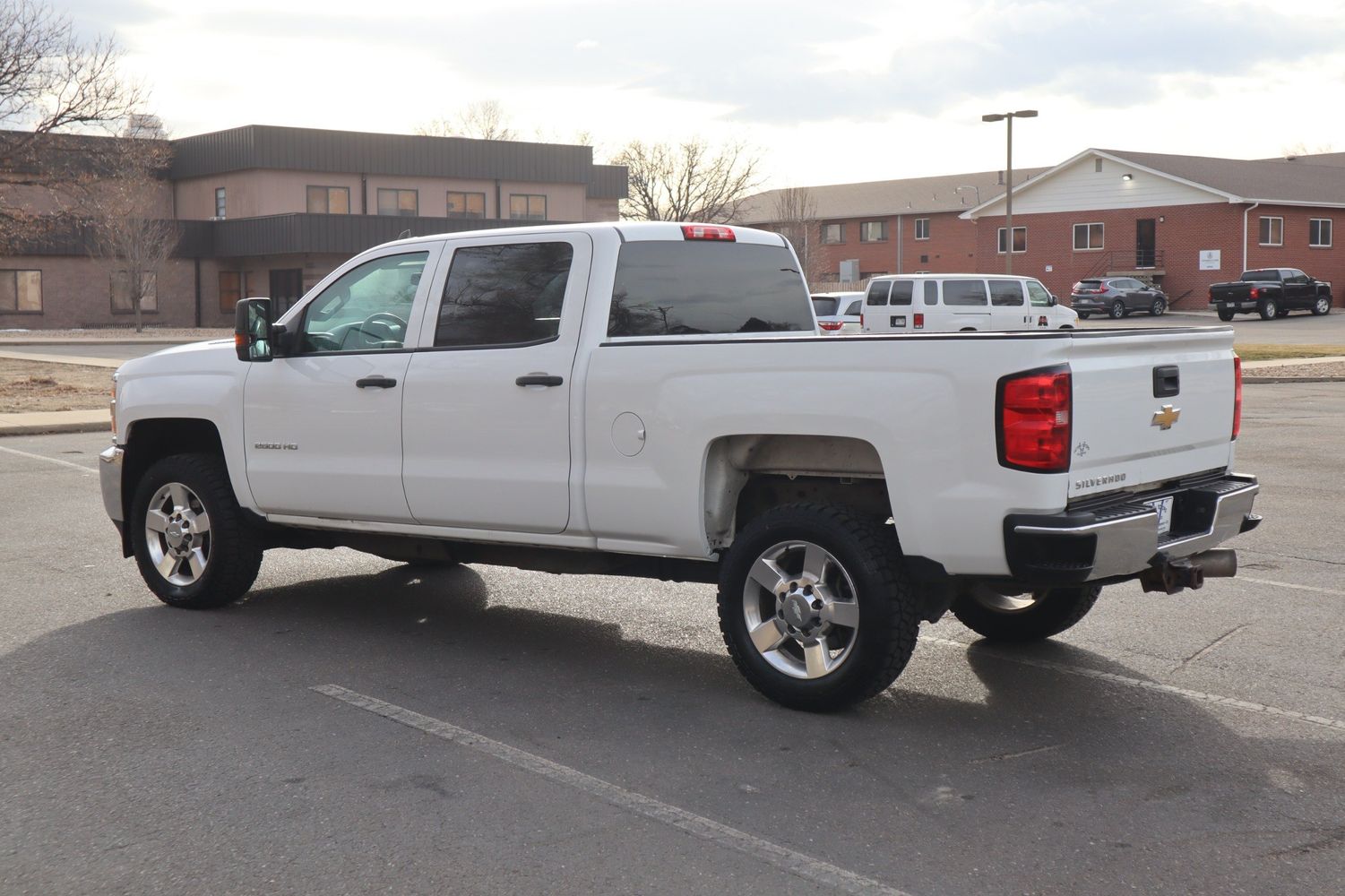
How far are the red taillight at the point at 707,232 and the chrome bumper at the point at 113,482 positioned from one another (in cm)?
361

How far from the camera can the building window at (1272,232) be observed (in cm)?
5981

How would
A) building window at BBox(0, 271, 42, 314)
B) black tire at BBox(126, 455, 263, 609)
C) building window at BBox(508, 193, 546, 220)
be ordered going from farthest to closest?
building window at BBox(508, 193, 546, 220), building window at BBox(0, 271, 42, 314), black tire at BBox(126, 455, 263, 609)

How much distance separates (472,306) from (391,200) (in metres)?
54.1

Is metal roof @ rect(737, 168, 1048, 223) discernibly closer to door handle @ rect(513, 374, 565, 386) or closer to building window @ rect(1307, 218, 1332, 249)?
building window @ rect(1307, 218, 1332, 249)

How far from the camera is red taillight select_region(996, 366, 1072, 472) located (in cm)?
509

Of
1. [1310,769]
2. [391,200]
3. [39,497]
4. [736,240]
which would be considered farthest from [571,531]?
[391,200]

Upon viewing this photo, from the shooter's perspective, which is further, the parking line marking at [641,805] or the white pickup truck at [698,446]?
the white pickup truck at [698,446]

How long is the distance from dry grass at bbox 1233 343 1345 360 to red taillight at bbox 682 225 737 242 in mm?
27867

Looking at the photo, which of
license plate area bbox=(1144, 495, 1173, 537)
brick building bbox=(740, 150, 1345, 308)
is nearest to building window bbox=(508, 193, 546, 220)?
brick building bbox=(740, 150, 1345, 308)

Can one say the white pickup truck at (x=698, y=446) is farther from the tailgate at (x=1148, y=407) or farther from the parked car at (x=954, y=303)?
the parked car at (x=954, y=303)

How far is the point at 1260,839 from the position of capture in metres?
4.36

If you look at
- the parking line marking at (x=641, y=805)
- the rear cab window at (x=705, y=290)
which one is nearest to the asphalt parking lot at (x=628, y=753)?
the parking line marking at (x=641, y=805)

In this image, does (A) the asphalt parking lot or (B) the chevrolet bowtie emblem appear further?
(B) the chevrolet bowtie emblem

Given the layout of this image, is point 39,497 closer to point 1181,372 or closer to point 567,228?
point 567,228
